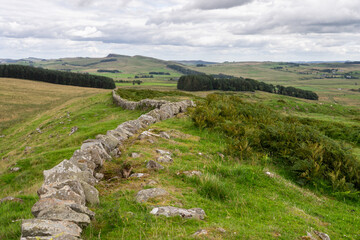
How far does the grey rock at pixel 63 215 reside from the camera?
4730 millimetres

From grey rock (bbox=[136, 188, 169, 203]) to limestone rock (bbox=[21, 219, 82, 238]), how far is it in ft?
6.39

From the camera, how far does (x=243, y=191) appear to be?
7402 mm

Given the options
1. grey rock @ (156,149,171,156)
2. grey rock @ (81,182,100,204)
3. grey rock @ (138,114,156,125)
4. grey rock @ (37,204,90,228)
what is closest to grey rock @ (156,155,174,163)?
grey rock @ (156,149,171,156)

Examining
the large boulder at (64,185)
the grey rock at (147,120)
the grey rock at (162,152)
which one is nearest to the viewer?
the large boulder at (64,185)

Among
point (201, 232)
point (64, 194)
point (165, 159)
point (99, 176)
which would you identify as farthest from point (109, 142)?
point (201, 232)

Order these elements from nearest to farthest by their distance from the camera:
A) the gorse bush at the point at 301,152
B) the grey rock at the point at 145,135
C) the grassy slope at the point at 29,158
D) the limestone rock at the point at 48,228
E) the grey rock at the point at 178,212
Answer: the limestone rock at the point at 48,228
the grey rock at the point at 178,212
the grassy slope at the point at 29,158
the gorse bush at the point at 301,152
the grey rock at the point at 145,135

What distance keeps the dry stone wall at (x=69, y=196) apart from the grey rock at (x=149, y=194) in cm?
115

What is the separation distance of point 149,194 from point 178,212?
1268mm

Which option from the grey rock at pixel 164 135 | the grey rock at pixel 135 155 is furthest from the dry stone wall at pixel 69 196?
the grey rock at pixel 164 135

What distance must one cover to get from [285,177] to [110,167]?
7.02 meters

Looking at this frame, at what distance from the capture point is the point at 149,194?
21.2 feet

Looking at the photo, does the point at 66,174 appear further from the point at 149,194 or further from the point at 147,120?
the point at 147,120

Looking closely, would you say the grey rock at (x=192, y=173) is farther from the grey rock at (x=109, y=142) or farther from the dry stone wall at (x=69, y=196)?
the grey rock at (x=109, y=142)

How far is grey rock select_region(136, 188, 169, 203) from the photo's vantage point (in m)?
6.26
